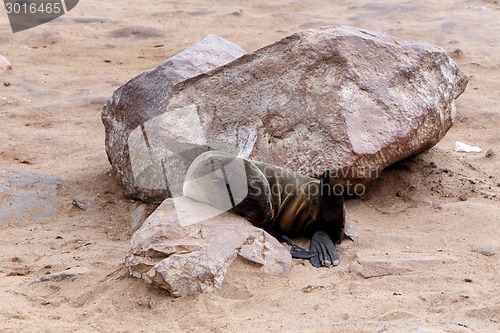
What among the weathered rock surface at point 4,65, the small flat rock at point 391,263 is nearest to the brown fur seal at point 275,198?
the small flat rock at point 391,263

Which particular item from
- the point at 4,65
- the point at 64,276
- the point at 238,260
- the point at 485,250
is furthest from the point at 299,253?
the point at 4,65

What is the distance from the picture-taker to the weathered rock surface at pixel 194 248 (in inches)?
125

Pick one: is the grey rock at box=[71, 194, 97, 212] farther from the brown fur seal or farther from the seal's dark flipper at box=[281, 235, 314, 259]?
the seal's dark flipper at box=[281, 235, 314, 259]

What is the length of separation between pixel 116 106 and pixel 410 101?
2542 millimetres

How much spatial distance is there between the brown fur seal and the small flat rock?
0.76ft

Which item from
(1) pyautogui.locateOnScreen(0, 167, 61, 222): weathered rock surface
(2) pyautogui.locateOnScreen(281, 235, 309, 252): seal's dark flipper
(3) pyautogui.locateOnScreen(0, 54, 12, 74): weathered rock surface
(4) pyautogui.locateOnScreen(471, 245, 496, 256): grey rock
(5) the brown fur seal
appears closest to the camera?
(4) pyautogui.locateOnScreen(471, 245, 496, 256): grey rock

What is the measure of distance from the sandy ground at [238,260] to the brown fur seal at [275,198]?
18 centimetres

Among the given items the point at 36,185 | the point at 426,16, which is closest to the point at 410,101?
the point at 36,185

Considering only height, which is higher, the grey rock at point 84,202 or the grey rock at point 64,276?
the grey rock at point 64,276

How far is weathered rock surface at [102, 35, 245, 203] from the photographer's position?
4617mm

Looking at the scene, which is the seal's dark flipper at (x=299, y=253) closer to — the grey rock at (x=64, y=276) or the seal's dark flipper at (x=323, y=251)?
the seal's dark flipper at (x=323, y=251)

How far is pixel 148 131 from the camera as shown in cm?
473

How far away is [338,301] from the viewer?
301 centimetres

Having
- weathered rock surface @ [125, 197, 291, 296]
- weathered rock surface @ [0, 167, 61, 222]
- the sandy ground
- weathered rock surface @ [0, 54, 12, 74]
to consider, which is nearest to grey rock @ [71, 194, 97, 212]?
the sandy ground
